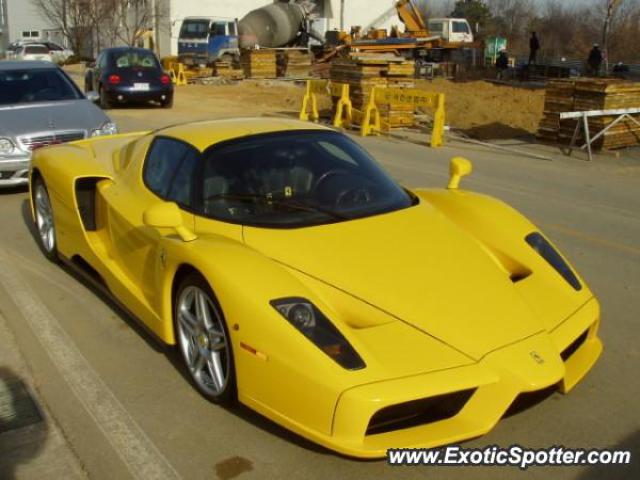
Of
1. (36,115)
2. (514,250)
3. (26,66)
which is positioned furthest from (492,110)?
(514,250)

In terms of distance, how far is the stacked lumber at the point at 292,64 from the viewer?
36.1 meters

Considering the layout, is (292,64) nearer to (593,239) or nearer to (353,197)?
(593,239)

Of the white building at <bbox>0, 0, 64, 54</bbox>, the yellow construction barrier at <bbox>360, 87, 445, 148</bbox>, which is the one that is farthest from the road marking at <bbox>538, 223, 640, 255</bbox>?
the white building at <bbox>0, 0, 64, 54</bbox>

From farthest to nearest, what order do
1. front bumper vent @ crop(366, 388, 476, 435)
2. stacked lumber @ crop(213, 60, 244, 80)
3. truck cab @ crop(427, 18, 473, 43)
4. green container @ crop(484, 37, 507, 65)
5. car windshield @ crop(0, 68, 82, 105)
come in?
1. truck cab @ crop(427, 18, 473, 43)
2. green container @ crop(484, 37, 507, 65)
3. stacked lumber @ crop(213, 60, 244, 80)
4. car windshield @ crop(0, 68, 82, 105)
5. front bumper vent @ crop(366, 388, 476, 435)

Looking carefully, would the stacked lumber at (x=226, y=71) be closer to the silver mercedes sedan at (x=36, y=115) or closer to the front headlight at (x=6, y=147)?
the silver mercedes sedan at (x=36, y=115)

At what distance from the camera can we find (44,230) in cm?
623

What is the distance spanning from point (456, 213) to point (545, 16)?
78847 millimetres

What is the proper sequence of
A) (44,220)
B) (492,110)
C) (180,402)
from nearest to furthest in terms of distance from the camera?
1. (180,402)
2. (44,220)
3. (492,110)

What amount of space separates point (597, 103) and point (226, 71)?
945 inches

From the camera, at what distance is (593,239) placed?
276 inches

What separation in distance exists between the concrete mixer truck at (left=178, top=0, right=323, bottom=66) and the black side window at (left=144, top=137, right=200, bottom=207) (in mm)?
31687

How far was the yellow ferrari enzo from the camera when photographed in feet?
9.75

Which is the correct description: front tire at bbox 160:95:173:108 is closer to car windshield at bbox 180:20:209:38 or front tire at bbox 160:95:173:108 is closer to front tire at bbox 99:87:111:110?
front tire at bbox 99:87:111:110

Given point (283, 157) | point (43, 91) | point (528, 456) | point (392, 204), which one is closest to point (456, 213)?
point (392, 204)
